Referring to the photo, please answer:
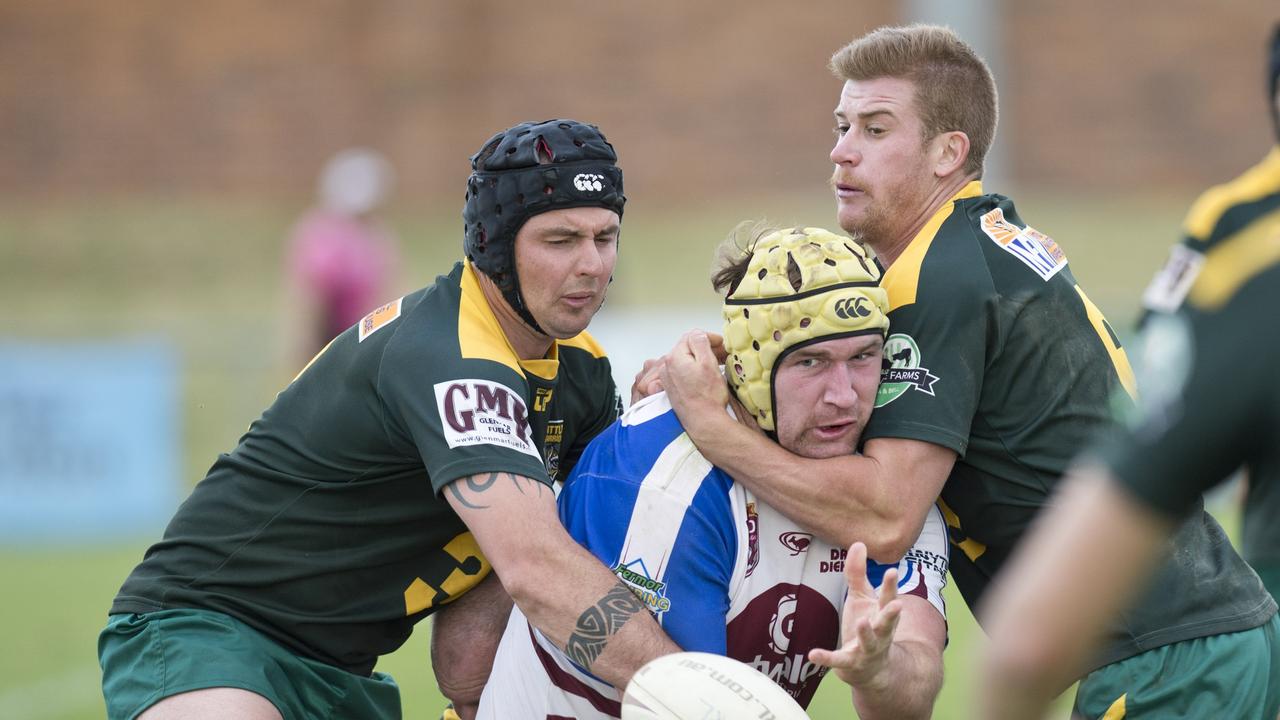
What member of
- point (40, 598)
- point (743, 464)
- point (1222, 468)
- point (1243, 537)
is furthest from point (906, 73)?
point (40, 598)

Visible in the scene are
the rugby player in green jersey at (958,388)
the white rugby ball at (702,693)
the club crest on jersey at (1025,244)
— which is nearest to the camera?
the white rugby ball at (702,693)

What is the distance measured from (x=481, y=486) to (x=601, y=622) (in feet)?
1.67

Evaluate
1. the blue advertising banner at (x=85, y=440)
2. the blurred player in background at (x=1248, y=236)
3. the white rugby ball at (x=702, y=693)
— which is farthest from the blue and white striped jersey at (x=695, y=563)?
the blue advertising banner at (x=85, y=440)

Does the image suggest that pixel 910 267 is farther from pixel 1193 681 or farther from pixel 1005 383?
pixel 1193 681

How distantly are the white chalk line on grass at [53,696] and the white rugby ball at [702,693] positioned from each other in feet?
18.8

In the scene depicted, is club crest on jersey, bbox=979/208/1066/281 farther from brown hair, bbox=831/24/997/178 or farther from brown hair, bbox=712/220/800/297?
brown hair, bbox=712/220/800/297

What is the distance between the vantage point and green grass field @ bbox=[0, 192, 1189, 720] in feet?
52.4

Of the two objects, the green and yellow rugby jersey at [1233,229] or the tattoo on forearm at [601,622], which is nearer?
the green and yellow rugby jersey at [1233,229]

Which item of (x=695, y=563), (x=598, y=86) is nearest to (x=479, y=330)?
(x=695, y=563)

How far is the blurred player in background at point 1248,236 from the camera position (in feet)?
7.48

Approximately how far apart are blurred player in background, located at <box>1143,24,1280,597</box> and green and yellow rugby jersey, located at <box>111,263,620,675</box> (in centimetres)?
182

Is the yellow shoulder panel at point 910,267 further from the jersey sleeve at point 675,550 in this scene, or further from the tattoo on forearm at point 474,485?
the tattoo on forearm at point 474,485

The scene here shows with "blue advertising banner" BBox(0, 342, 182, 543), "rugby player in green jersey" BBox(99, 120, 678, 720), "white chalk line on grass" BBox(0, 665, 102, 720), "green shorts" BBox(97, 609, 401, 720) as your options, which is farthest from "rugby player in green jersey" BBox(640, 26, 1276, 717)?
"blue advertising banner" BBox(0, 342, 182, 543)

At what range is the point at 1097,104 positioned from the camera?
27.6 m
